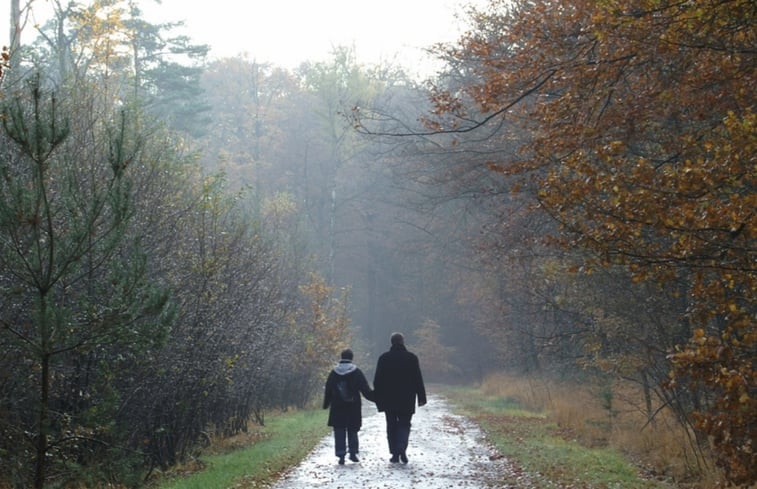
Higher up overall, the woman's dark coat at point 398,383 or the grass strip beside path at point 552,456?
the woman's dark coat at point 398,383

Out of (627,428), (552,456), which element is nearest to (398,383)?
(552,456)

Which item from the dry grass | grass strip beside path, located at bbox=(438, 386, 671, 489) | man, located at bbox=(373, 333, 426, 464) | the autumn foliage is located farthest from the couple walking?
the autumn foliage

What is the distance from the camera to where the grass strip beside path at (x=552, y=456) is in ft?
38.6

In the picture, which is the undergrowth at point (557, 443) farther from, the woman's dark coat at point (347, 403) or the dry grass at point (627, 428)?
the woman's dark coat at point (347, 403)

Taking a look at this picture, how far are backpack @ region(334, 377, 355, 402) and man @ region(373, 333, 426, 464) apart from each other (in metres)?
0.44

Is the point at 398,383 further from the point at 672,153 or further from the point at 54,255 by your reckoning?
the point at 54,255

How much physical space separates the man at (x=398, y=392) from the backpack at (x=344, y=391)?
17.3 inches

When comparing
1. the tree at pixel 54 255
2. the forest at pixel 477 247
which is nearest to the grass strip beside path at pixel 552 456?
the forest at pixel 477 247

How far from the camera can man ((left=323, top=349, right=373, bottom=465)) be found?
1409cm

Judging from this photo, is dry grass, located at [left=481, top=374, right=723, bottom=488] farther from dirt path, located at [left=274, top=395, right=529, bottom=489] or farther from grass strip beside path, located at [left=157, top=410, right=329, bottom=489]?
grass strip beside path, located at [left=157, top=410, right=329, bottom=489]

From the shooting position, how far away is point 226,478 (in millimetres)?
11922

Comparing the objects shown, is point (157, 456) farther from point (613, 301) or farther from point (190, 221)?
point (613, 301)

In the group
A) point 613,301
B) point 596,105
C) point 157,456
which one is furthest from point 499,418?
point 596,105

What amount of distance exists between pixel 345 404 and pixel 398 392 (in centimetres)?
93
